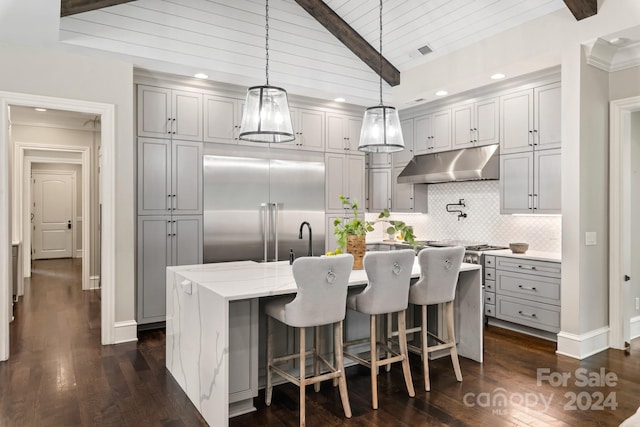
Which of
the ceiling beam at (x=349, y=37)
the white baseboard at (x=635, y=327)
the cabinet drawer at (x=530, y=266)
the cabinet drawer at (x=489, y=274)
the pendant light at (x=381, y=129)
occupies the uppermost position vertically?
the ceiling beam at (x=349, y=37)

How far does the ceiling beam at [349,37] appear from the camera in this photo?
16.6 feet

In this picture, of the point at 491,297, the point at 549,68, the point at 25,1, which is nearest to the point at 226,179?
the point at 25,1

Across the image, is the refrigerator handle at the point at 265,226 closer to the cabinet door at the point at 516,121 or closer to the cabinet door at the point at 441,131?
the cabinet door at the point at 441,131

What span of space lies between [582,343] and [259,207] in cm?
355

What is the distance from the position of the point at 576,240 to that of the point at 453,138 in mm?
2075

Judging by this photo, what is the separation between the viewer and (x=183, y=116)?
15.5 feet

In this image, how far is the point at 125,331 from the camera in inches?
165

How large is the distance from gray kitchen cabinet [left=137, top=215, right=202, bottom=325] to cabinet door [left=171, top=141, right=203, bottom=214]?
0.12m

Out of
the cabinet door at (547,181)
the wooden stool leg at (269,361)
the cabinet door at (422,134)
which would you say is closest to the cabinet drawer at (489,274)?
the cabinet door at (547,181)

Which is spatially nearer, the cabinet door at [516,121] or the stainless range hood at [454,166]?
the cabinet door at [516,121]

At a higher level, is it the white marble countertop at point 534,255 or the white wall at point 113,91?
the white wall at point 113,91

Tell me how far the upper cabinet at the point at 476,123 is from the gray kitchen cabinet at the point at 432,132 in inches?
4.4

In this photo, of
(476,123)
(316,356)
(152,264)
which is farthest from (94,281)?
(476,123)

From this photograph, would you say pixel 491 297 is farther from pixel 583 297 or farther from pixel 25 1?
pixel 25 1
